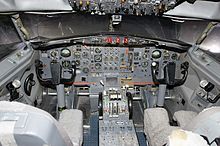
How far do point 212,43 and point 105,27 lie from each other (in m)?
1.67

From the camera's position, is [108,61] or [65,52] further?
[108,61]

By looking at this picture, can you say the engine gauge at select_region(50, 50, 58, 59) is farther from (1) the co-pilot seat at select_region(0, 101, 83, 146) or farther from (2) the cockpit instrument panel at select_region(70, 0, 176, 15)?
(1) the co-pilot seat at select_region(0, 101, 83, 146)

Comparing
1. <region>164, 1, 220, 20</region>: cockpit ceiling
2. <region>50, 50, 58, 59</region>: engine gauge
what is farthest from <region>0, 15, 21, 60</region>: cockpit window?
<region>164, 1, 220, 20</region>: cockpit ceiling

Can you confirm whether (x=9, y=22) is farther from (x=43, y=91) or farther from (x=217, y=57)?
(x=217, y=57)

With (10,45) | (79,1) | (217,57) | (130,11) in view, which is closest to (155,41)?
(130,11)

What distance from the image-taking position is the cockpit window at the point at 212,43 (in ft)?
12.0

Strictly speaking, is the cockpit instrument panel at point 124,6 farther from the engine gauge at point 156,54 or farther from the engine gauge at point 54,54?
the engine gauge at point 54,54

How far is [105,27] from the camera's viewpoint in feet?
13.6

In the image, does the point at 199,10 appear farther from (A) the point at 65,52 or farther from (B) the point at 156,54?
(A) the point at 65,52

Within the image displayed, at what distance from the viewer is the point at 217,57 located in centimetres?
347

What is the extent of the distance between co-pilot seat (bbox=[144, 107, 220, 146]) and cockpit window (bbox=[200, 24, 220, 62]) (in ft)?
3.86

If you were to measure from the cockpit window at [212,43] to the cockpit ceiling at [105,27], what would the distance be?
6.6 inches

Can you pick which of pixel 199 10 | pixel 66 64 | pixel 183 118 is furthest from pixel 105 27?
pixel 183 118

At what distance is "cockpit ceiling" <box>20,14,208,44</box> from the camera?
398cm
